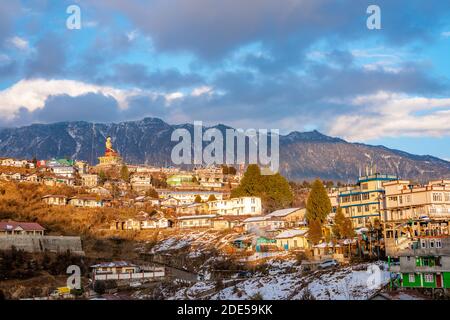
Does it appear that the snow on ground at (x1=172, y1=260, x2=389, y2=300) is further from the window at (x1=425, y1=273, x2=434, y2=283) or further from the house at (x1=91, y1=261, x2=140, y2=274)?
the house at (x1=91, y1=261, x2=140, y2=274)

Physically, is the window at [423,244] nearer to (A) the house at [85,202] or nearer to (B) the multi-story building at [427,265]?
(B) the multi-story building at [427,265]

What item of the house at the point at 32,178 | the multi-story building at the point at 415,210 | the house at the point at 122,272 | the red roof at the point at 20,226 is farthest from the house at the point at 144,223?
the multi-story building at the point at 415,210

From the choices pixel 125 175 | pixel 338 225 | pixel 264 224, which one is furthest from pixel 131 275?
pixel 125 175

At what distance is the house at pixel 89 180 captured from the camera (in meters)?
107

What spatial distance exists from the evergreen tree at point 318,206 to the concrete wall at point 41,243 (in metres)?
23.6

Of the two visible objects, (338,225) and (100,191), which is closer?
(338,225)

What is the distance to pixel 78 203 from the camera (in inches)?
3265

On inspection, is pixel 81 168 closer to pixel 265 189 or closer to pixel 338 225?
pixel 265 189

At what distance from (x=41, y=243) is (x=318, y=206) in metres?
28.1

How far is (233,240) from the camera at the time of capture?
210ft

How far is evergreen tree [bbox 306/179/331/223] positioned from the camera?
64.6 metres

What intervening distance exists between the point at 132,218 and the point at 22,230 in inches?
627
